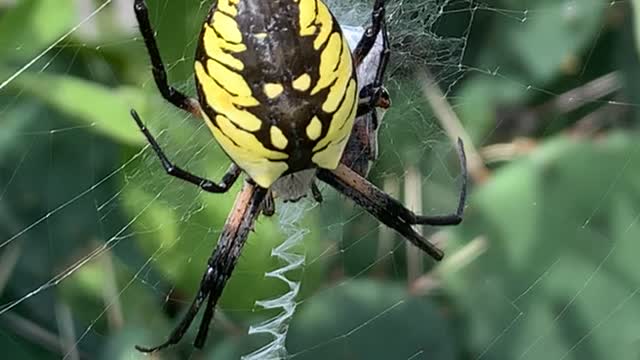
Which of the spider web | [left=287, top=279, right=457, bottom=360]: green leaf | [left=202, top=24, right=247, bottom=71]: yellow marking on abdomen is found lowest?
[left=287, top=279, right=457, bottom=360]: green leaf

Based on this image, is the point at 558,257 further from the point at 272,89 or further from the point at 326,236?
the point at 272,89

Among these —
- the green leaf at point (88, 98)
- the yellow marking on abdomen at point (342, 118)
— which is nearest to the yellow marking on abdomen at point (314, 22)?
the yellow marking on abdomen at point (342, 118)

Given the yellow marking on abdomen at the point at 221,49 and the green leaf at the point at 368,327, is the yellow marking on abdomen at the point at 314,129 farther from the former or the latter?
the green leaf at the point at 368,327

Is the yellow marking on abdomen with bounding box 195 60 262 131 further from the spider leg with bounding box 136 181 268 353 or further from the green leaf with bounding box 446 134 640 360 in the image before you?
the green leaf with bounding box 446 134 640 360

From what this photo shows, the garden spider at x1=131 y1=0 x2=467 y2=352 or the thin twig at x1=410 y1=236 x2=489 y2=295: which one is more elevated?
the garden spider at x1=131 y1=0 x2=467 y2=352

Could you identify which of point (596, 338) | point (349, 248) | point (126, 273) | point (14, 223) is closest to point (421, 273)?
point (349, 248)

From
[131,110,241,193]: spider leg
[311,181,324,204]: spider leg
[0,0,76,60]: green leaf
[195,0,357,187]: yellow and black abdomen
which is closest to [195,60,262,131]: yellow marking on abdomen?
[195,0,357,187]: yellow and black abdomen

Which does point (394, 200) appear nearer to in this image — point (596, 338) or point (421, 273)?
point (421, 273)

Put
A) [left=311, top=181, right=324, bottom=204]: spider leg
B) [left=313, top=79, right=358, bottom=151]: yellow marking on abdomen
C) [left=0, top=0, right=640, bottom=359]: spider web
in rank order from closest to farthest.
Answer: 1. [left=313, top=79, right=358, bottom=151]: yellow marking on abdomen
2. [left=311, top=181, right=324, bottom=204]: spider leg
3. [left=0, top=0, right=640, bottom=359]: spider web
